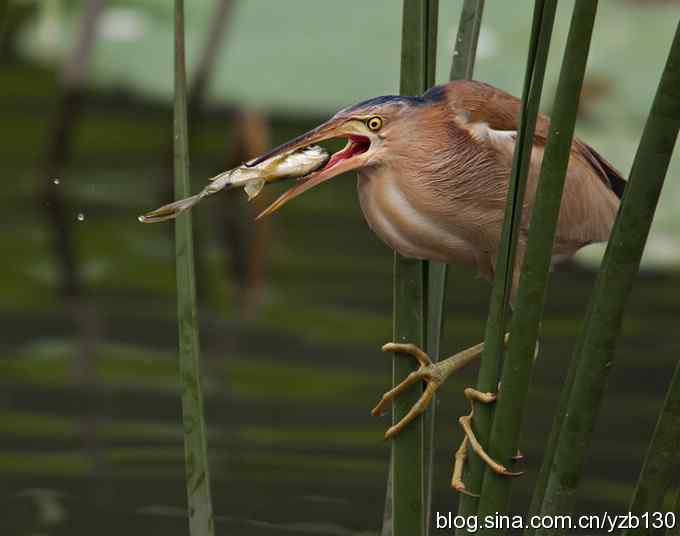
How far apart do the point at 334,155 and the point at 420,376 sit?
24 cm

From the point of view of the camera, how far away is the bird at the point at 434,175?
1510 millimetres

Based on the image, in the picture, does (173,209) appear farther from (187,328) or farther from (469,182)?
(469,182)

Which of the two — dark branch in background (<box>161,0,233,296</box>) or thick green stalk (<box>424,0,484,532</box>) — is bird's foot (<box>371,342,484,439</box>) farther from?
dark branch in background (<box>161,0,233,296</box>)

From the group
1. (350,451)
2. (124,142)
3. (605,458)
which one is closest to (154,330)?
(350,451)

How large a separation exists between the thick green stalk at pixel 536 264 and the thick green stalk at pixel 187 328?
26 centimetres

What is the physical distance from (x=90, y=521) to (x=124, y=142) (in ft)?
11.0

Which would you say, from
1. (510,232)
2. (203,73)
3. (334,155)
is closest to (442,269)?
(334,155)

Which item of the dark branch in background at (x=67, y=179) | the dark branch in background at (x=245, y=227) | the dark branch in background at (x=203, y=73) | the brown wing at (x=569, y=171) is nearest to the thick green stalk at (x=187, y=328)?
the brown wing at (x=569, y=171)

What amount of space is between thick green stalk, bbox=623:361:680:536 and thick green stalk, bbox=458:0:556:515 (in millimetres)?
141

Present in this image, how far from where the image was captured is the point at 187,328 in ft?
4.63

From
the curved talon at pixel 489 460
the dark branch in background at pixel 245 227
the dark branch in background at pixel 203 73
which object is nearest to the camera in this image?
the curved talon at pixel 489 460

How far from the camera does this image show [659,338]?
3770mm

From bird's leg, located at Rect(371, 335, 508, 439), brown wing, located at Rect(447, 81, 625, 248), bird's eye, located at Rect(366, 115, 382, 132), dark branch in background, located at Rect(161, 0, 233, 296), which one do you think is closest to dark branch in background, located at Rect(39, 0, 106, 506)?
dark branch in background, located at Rect(161, 0, 233, 296)

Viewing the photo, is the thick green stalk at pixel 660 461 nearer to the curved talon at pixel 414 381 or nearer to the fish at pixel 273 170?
the curved talon at pixel 414 381
